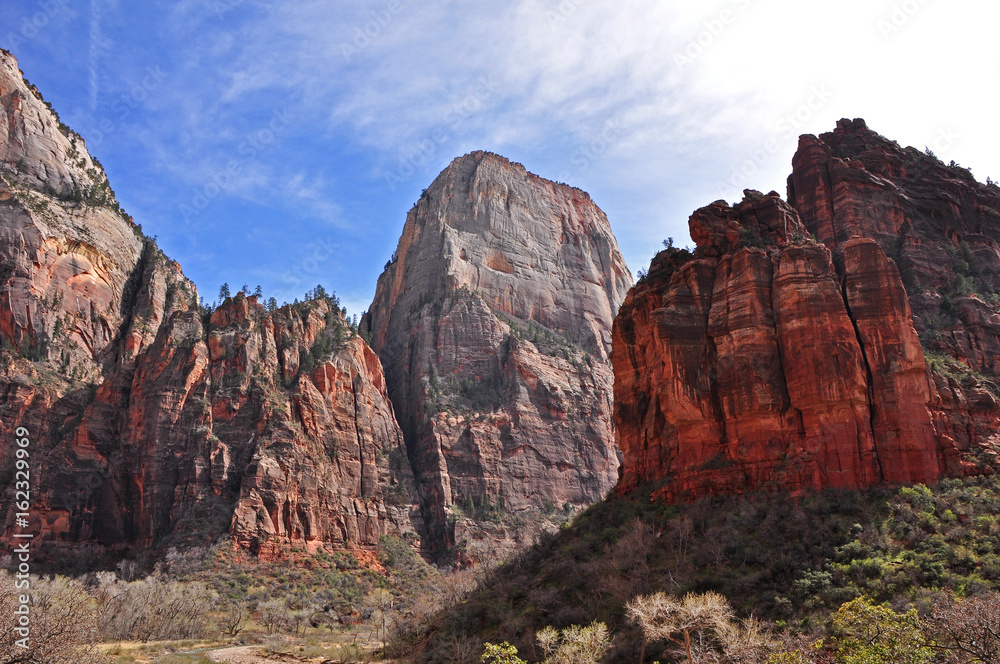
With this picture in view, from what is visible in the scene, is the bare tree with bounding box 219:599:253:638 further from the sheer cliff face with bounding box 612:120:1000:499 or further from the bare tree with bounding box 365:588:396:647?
the sheer cliff face with bounding box 612:120:1000:499

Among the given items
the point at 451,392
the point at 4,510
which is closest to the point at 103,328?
the point at 4,510

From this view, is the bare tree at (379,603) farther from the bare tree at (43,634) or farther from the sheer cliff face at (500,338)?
the bare tree at (43,634)

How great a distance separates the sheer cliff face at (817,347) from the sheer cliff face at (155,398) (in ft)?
158

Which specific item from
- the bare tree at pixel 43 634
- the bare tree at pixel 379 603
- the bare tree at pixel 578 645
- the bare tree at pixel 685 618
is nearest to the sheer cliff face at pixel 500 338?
the bare tree at pixel 379 603

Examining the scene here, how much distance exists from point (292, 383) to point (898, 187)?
76.9m

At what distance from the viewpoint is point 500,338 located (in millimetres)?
132000

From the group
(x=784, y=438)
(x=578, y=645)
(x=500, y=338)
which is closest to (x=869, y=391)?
(x=784, y=438)

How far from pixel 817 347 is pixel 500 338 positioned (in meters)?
88.8

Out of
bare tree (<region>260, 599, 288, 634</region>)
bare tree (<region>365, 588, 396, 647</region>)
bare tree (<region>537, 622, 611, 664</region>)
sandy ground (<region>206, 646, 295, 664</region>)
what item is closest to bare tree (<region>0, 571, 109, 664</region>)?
bare tree (<region>537, 622, 611, 664</region>)

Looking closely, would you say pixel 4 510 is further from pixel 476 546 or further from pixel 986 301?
pixel 986 301

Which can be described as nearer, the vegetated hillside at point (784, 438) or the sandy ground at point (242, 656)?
the vegetated hillside at point (784, 438)

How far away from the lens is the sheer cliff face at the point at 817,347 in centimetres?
4344

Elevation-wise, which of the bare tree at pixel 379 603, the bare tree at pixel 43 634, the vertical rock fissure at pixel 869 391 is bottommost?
the bare tree at pixel 379 603

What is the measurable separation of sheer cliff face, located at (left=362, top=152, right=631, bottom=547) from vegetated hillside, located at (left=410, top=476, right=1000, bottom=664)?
5586cm
